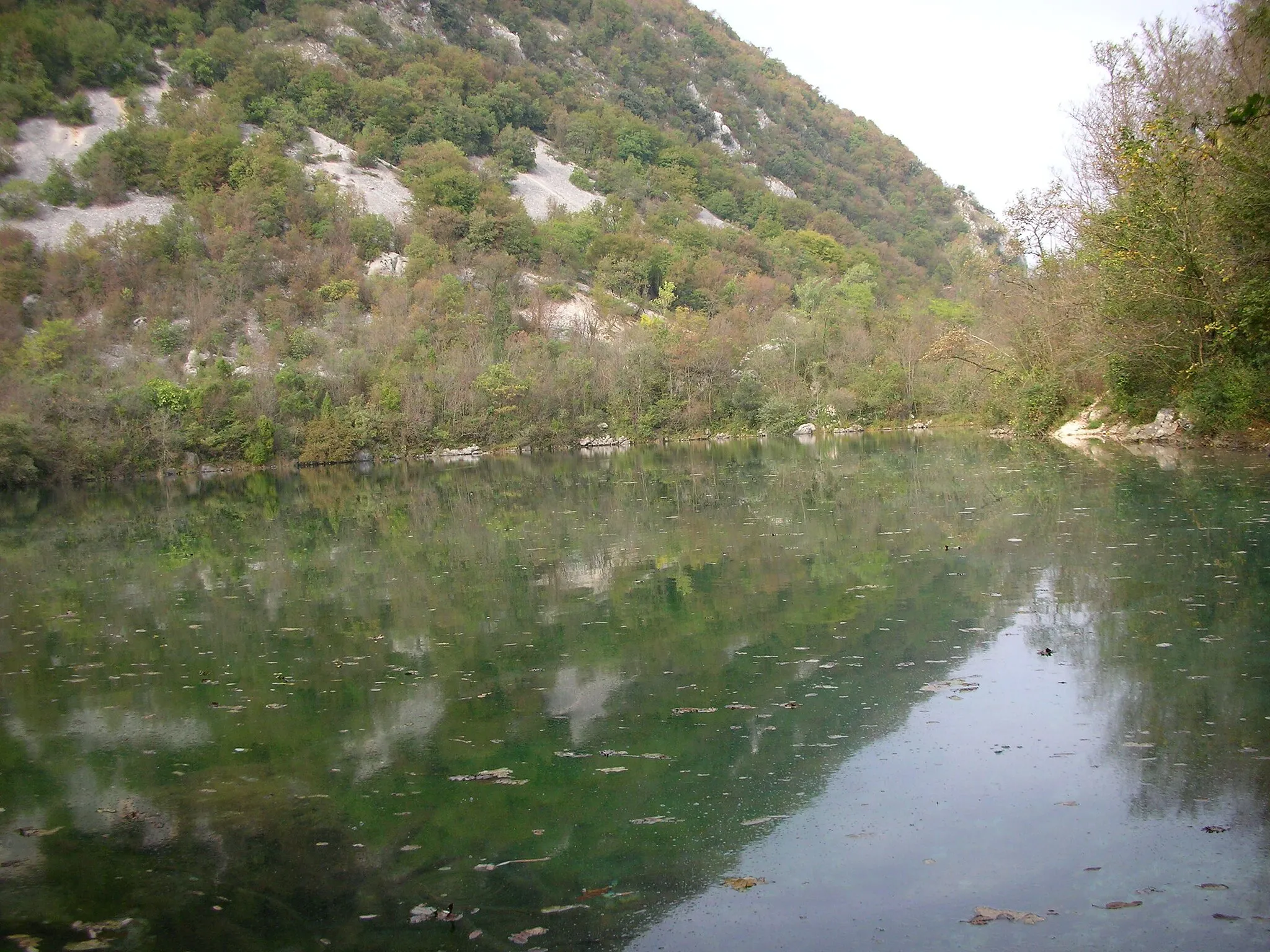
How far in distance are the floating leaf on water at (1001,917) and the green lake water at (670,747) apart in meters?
0.05

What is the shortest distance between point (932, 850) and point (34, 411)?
158 ft

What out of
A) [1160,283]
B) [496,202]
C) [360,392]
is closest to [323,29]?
[496,202]

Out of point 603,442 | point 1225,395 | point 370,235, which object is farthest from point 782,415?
point 370,235

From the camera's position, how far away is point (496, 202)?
89.0 metres

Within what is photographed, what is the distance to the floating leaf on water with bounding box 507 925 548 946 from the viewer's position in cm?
434

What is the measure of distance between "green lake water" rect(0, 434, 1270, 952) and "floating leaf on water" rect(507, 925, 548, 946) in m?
0.01

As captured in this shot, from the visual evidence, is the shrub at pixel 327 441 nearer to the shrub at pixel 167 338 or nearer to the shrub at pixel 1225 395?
the shrub at pixel 167 338

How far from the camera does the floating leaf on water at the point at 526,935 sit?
434 cm

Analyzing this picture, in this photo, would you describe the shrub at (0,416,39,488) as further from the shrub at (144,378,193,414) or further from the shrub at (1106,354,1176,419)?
the shrub at (1106,354,1176,419)

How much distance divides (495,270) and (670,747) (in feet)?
254

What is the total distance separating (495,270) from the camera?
80562 mm

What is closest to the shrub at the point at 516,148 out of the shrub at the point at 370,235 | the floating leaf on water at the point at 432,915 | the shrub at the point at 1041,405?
the shrub at the point at 370,235

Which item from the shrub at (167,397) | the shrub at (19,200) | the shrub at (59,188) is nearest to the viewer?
the shrub at (167,397)

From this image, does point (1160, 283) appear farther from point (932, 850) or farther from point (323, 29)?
point (323, 29)
